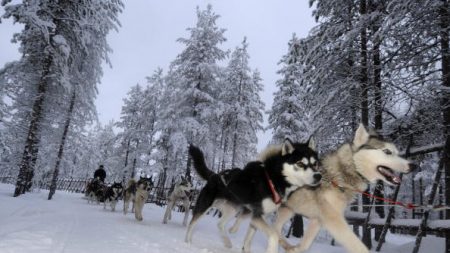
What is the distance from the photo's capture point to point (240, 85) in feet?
113

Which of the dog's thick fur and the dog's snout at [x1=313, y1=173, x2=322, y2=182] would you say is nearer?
the dog's thick fur

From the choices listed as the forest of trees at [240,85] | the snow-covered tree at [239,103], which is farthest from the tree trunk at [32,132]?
the snow-covered tree at [239,103]

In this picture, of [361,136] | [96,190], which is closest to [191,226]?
[361,136]

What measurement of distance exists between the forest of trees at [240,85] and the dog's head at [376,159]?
95.3 inches

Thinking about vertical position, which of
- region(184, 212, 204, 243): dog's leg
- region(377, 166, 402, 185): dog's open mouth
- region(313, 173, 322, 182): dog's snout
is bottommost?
region(184, 212, 204, 243): dog's leg

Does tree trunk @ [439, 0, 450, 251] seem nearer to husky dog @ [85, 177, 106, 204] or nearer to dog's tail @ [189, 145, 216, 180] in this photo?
dog's tail @ [189, 145, 216, 180]

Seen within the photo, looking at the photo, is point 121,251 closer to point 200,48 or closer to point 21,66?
point 21,66

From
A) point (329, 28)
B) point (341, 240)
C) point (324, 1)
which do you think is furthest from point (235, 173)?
point (324, 1)

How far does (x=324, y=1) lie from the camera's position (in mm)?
13180

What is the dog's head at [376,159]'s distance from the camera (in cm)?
513

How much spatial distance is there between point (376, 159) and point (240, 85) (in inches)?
1163

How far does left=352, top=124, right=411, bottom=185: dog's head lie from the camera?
5127mm

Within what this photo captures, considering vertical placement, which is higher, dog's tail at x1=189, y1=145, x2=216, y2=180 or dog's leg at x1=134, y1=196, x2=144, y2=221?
dog's tail at x1=189, y1=145, x2=216, y2=180

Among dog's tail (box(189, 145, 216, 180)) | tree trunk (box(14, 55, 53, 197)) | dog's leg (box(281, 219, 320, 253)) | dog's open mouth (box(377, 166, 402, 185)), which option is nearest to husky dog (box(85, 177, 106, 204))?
tree trunk (box(14, 55, 53, 197))
